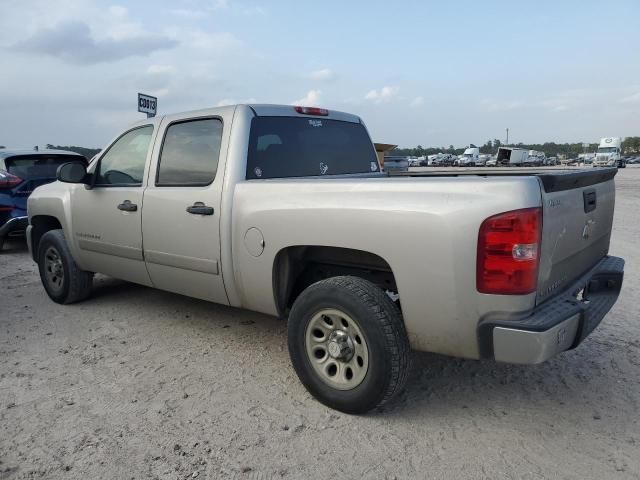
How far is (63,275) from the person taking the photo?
5172 mm

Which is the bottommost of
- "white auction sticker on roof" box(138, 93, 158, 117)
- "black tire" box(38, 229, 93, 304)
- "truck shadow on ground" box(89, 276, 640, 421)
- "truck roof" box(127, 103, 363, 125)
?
"truck shadow on ground" box(89, 276, 640, 421)

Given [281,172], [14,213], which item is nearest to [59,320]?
[281,172]

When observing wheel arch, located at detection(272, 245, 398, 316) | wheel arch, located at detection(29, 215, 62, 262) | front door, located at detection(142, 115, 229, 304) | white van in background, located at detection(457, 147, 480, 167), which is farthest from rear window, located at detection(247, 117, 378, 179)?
white van in background, located at detection(457, 147, 480, 167)

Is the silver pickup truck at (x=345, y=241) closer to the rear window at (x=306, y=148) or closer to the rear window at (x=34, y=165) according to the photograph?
the rear window at (x=306, y=148)

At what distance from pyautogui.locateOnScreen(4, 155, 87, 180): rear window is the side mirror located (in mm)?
4169

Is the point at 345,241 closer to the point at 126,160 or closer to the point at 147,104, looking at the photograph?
the point at 126,160


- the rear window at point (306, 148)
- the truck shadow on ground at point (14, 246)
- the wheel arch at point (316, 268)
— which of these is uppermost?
the rear window at point (306, 148)

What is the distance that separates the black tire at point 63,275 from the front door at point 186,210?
1.34 metres

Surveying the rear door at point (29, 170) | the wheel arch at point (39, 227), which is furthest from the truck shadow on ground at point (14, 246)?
the wheel arch at point (39, 227)

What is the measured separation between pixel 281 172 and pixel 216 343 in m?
1.49

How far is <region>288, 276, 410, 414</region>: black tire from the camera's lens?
108 inches

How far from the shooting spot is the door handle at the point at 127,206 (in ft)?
13.7

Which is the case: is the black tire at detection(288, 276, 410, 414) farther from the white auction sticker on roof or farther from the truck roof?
the white auction sticker on roof

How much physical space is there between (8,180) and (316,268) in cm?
674
